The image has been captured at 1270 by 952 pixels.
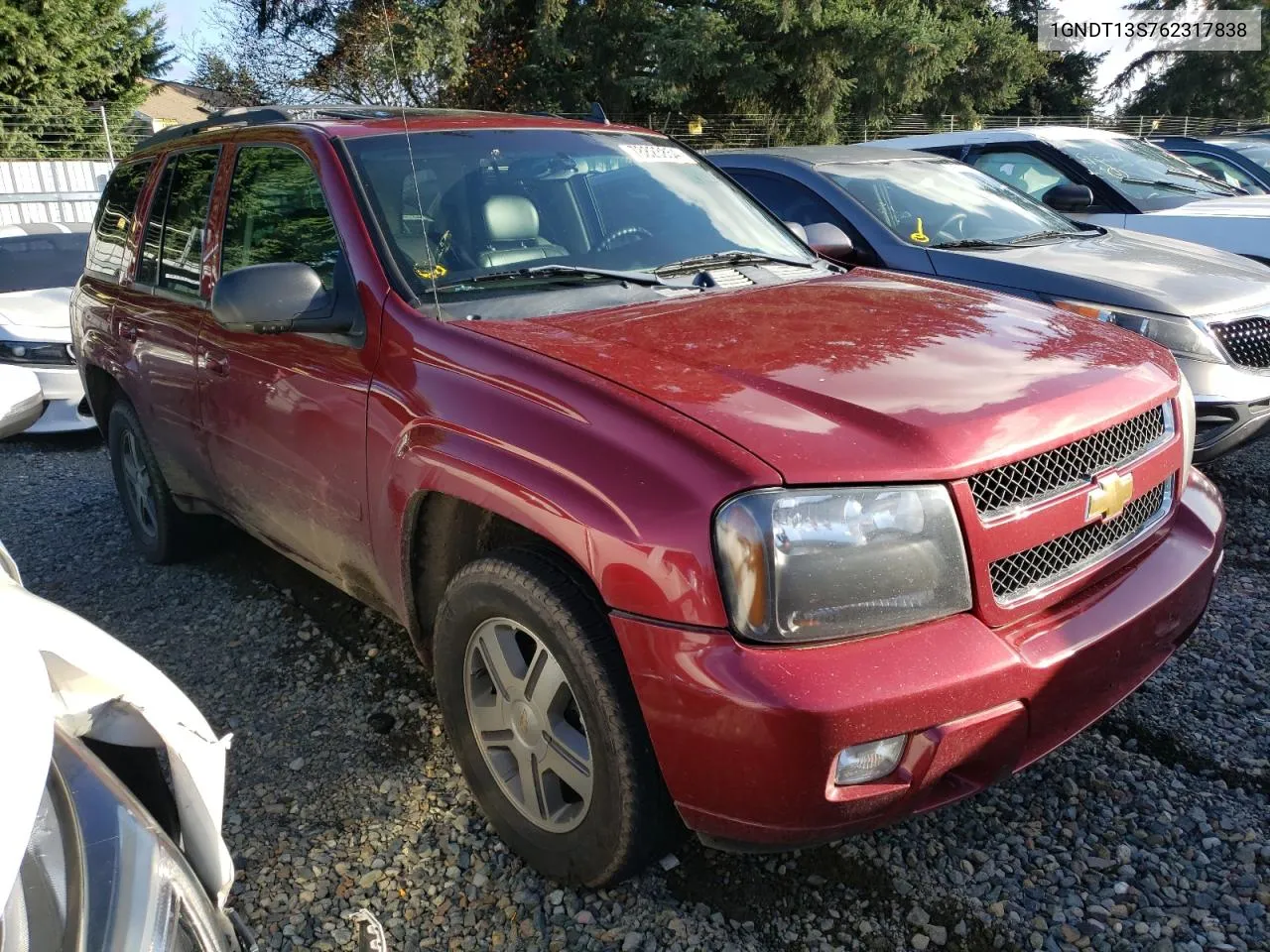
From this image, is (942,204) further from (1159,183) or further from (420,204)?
(420,204)

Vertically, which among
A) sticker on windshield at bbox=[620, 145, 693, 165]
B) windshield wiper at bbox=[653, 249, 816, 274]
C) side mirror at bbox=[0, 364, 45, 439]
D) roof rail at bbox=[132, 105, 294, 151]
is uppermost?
roof rail at bbox=[132, 105, 294, 151]

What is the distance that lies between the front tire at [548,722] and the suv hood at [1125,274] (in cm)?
338

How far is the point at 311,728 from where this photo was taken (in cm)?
319

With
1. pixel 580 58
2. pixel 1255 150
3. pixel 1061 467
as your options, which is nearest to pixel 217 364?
pixel 1061 467

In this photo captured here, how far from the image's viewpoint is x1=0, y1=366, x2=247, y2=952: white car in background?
45.2 inches

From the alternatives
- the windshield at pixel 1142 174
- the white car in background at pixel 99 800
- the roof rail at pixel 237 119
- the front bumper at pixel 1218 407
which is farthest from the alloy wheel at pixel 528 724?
the windshield at pixel 1142 174

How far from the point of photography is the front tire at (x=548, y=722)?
2.08 meters

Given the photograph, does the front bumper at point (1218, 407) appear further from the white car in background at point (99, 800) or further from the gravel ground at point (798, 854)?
the white car in background at point (99, 800)

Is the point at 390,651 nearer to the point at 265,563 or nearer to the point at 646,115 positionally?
the point at 265,563

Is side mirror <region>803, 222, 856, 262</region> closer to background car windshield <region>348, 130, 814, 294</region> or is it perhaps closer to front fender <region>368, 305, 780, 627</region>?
background car windshield <region>348, 130, 814, 294</region>

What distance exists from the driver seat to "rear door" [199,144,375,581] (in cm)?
42

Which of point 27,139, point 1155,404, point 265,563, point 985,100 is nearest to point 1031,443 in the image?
point 1155,404

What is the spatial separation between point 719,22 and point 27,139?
1659 centimetres

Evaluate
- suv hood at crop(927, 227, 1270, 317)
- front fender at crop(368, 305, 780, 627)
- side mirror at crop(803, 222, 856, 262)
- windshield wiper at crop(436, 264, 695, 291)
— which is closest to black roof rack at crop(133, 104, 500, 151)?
windshield wiper at crop(436, 264, 695, 291)
